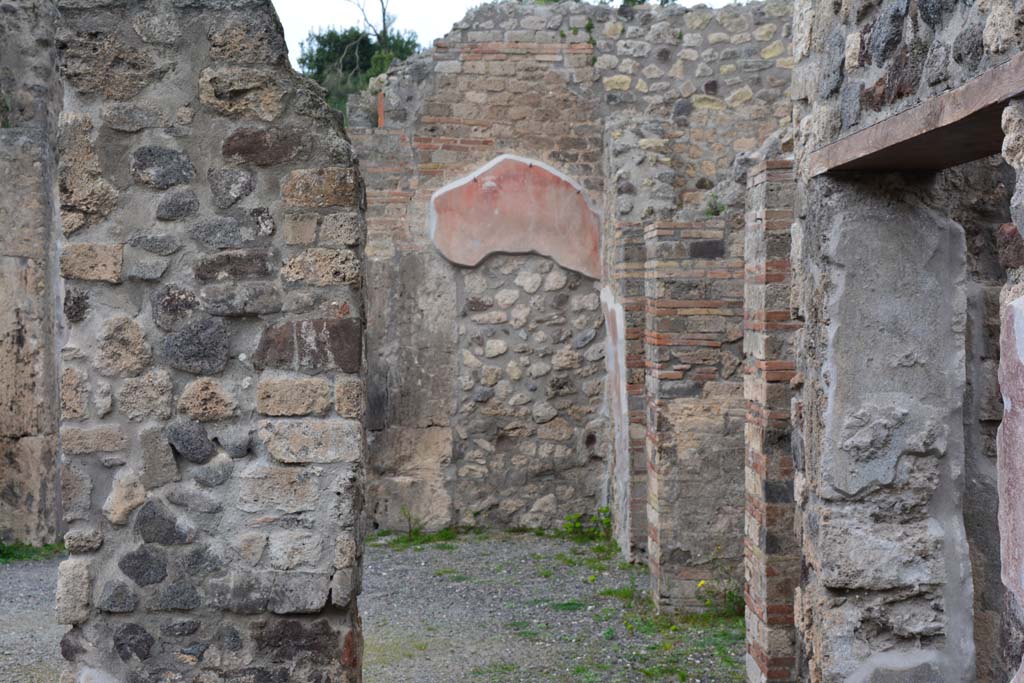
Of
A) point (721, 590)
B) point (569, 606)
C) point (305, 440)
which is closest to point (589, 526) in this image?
point (569, 606)

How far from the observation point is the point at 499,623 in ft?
21.0

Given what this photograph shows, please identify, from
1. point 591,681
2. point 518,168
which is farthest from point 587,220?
point 591,681

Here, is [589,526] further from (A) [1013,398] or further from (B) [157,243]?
(A) [1013,398]

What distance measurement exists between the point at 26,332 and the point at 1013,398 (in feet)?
24.9

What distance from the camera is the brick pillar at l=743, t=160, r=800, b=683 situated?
4.80 m

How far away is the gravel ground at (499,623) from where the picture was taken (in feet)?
17.9

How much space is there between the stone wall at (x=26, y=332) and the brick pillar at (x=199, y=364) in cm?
511

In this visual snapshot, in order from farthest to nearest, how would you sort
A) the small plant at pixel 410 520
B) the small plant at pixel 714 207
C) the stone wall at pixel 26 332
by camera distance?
the small plant at pixel 410 520, the stone wall at pixel 26 332, the small plant at pixel 714 207

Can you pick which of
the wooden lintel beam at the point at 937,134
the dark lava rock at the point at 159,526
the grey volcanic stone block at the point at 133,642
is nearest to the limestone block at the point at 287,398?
the dark lava rock at the point at 159,526

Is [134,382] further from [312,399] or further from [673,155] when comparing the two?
[673,155]

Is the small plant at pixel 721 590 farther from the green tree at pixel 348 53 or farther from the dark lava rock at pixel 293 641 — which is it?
the green tree at pixel 348 53

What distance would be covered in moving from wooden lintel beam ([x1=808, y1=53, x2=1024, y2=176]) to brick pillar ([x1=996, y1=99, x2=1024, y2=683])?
0.08m

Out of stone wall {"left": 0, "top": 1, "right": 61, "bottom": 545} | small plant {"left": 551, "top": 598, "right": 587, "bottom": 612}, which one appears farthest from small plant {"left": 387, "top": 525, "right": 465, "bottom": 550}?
stone wall {"left": 0, "top": 1, "right": 61, "bottom": 545}

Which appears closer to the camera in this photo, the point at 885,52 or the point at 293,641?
the point at 885,52
